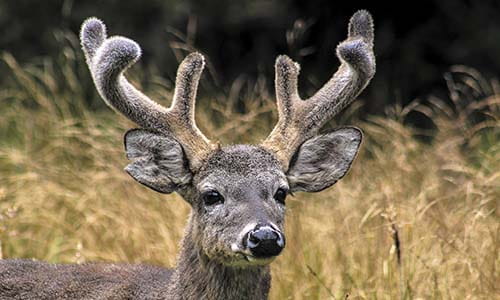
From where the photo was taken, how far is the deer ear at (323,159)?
5391mm

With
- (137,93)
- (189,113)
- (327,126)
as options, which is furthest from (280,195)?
(327,126)

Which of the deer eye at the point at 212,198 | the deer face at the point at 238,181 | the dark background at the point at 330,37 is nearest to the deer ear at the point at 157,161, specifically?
the deer face at the point at 238,181

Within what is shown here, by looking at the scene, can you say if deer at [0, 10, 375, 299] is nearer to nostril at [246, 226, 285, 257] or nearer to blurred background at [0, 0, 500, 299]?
nostril at [246, 226, 285, 257]

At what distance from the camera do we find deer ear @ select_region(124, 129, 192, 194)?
518 cm

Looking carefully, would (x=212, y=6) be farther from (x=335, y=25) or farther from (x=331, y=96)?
(x=331, y=96)

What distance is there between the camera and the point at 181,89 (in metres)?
5.45

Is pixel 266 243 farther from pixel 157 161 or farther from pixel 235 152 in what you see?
pixel 157 161

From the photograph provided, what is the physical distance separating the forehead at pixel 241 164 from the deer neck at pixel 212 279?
29 cm

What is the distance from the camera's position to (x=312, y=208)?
25.0 ft

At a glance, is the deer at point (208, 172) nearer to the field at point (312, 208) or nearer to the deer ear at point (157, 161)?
the deer ear at point (157, 161)

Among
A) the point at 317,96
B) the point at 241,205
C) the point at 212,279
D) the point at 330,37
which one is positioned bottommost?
the point at 212,279

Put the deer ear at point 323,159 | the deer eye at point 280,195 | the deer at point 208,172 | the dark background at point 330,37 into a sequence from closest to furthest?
the deer at point 208,172 → the deer eye at point 280,195 → the deer ear at point 323,159 → the dark background at point 330,37

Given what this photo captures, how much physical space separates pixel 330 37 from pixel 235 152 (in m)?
6.47

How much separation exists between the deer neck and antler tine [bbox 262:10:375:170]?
59cm
